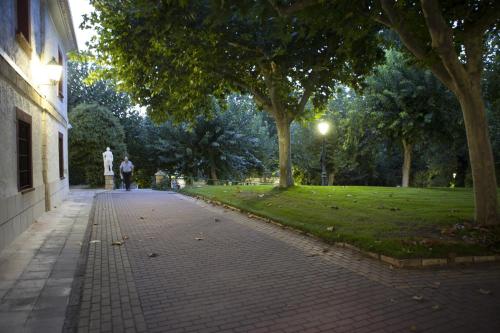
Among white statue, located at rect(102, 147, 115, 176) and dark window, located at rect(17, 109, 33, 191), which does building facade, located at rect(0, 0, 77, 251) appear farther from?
white statue, located at rect(102, 147, 115, 176)

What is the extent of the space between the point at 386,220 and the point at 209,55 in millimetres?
7229

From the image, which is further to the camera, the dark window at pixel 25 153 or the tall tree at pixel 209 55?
the tall tree at pixel 209 55

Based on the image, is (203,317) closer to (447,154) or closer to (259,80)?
(259,80)

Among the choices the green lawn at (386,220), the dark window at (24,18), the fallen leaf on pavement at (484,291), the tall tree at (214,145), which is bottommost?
the fallen leaf on pavement at (484,291)

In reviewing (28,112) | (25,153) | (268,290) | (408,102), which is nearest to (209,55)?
(28,112)

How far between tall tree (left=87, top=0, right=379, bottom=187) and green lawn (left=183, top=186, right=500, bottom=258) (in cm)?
381

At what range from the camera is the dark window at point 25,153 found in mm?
8344

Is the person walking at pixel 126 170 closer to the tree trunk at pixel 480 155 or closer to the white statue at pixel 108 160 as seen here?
the white statue at pixel 108 160

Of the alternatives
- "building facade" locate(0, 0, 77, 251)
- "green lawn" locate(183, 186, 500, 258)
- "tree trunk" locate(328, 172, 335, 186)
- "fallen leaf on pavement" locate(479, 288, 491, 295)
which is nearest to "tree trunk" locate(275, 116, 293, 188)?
"green lawn" locate(183, 186, 500, 258)

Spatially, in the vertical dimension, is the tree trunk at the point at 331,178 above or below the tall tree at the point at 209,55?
below

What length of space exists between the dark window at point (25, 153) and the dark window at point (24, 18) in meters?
1.81

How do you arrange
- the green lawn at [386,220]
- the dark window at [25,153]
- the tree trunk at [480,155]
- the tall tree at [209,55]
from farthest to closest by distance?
the tall tree at [209,55] → the dark window at [25,153] → the tree trunk at [480,155] → the green lawn at [386,220]

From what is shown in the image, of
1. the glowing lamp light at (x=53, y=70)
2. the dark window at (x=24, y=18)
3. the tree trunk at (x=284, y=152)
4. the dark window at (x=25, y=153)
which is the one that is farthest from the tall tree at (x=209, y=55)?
the dark window at (x=25, y=153)

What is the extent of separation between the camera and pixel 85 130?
25344mm
